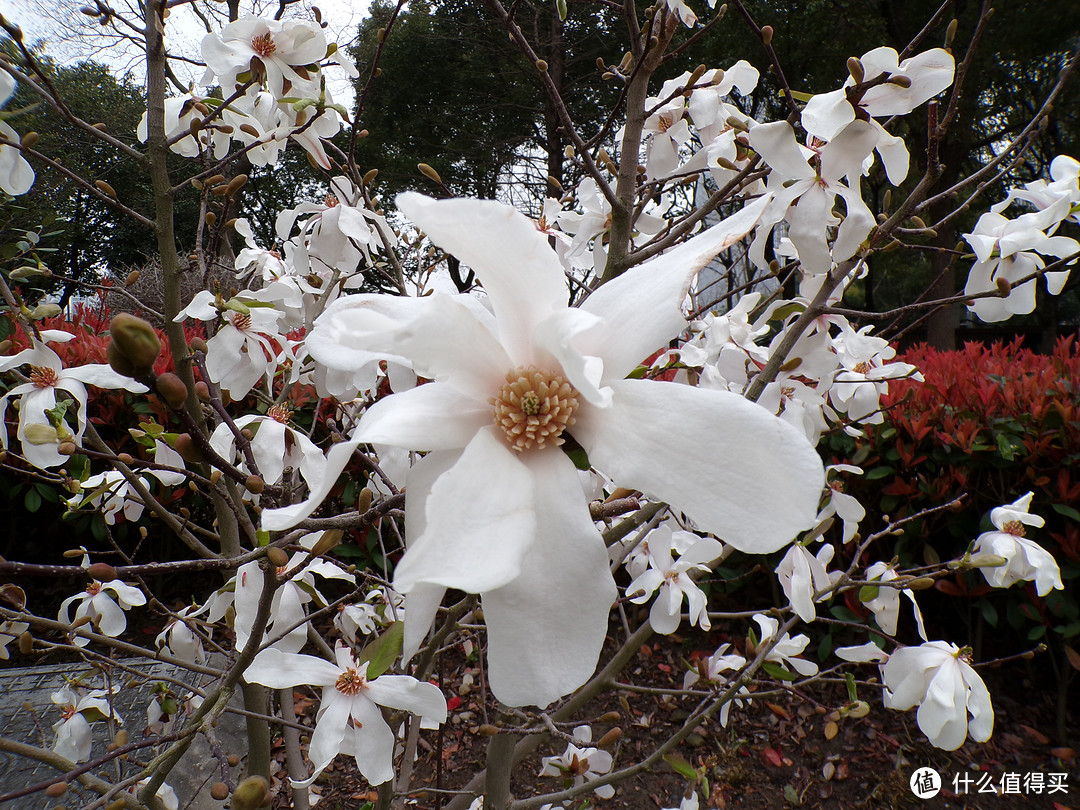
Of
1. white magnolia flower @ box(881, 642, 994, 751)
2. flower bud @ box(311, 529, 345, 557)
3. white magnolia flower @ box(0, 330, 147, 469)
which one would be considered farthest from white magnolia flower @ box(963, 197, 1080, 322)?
white magnolia flower @ box(0, 330, 147, 469)

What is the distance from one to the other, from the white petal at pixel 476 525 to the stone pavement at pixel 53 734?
1557mm

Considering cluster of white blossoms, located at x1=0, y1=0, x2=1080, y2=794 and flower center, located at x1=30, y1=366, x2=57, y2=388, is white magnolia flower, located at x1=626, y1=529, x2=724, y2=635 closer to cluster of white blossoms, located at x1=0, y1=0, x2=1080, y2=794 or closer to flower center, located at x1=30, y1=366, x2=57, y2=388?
cluster of white blossoms, located at x1=0, y1=0, x2=1080, y2=794

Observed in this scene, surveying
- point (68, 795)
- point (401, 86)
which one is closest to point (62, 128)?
point (401, 86)

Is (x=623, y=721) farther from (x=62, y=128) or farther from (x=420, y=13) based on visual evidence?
(x=420, y=13)

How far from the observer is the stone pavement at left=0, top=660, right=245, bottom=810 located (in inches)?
64.4

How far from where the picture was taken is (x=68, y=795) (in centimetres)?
167

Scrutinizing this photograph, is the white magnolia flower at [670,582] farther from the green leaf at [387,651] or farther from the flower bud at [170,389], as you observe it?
the flower bud at [170,389]

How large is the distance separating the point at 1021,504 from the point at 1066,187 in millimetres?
755

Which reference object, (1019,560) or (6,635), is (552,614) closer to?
(6,635)

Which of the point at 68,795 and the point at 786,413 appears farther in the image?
the point at 68,795

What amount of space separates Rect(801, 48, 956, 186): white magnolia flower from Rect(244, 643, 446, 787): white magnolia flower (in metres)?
0.87

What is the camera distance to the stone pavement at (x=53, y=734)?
5.36 feet

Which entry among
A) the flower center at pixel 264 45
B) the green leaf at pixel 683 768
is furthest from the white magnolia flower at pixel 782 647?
the flower center at pixel 264 45

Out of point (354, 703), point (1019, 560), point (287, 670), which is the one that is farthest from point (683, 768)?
point (1019, 560)
